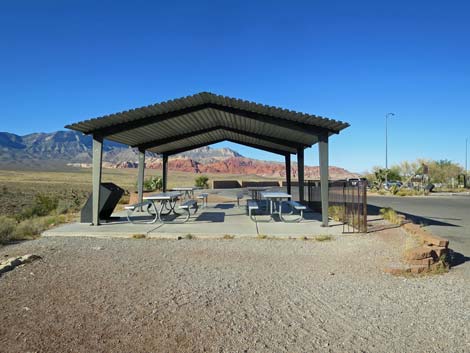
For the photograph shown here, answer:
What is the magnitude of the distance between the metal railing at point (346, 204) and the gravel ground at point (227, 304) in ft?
8.66

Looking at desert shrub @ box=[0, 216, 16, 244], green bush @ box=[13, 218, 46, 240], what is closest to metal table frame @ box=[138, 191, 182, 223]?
green bush @ box=[13, 218, 46, 240]

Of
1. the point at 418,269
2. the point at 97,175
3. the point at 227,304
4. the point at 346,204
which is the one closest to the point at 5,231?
the point at 97,175

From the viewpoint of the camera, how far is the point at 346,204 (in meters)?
14.0

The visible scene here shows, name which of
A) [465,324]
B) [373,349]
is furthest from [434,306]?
[373,349]

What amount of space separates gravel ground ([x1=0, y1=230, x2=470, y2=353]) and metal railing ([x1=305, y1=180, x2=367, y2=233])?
2640 millimetres

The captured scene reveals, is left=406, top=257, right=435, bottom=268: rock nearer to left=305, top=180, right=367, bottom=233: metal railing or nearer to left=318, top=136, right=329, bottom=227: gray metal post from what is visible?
left=305, top=180, right=367, bottom=233: metal railing

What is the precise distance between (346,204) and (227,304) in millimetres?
9887

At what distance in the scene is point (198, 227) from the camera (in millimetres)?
11172

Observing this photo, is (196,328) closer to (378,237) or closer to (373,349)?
(373,349)

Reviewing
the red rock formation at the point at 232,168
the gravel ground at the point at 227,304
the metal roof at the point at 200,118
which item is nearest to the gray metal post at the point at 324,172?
the metal roof at the point at 200,118

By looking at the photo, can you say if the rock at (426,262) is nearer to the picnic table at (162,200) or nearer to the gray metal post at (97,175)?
the picnic table at (162,200)

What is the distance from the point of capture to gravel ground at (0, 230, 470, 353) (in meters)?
3.86

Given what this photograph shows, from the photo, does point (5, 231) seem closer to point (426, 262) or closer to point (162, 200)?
point (162, 200)

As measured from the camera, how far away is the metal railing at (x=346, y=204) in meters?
10.5
